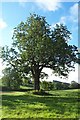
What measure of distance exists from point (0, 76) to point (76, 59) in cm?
959

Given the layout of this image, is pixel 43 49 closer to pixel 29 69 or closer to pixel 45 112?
pixel 29 69

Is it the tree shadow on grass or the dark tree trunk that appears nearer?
the tree shadow on grass

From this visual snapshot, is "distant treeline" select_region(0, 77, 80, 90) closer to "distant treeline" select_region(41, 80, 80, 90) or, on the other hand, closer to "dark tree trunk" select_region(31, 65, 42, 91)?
"distant treeline" select_region(41, 80, 80, 90)

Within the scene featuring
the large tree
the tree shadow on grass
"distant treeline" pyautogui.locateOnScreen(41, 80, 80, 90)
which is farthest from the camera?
"distant treeline" pyautogui.locateOnScreen(41, 80, 80, 90)

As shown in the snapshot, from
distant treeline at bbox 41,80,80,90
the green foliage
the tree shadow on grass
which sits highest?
the green foliage

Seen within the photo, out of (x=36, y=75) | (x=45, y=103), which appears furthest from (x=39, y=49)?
(x=45, y=103)

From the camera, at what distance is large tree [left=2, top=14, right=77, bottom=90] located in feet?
99.2

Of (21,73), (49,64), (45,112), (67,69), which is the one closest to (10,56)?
(21,73)

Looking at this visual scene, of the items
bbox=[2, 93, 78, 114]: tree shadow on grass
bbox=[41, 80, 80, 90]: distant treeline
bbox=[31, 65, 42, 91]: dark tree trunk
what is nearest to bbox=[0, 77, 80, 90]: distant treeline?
bbox=[41, 80, 80, 90]: distant treeline

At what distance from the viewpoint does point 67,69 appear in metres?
32.8

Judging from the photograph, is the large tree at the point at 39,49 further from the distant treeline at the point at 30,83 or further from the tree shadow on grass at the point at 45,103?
the tree shadow on grass at the point at 45,103

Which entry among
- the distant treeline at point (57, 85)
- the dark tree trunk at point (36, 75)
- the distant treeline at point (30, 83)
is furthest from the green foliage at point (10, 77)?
the distant treeline at point (57, 85)

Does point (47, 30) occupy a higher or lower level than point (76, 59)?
higher

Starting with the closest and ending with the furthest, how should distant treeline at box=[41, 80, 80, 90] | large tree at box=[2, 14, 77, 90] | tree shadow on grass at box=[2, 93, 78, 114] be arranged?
tree shadow on grass at box=[2, 93, 78, 114]
large tree at box=[2, 14, 77, 90]
distant treeline at box=[41, 80, 80, 90]
